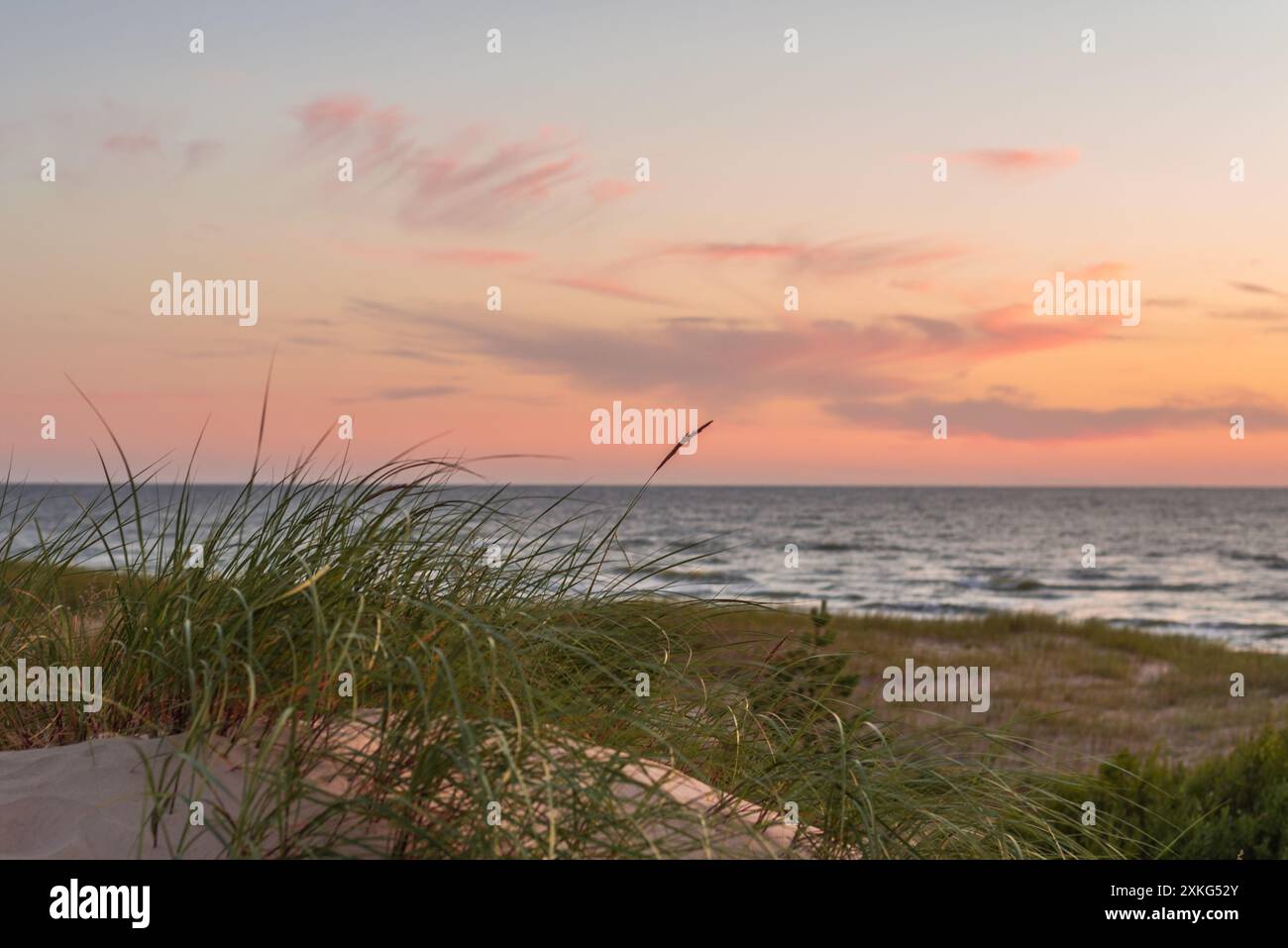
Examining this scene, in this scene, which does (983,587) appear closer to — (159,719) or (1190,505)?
(159,719)

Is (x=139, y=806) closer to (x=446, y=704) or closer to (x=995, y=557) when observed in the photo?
(x=446, y=704)

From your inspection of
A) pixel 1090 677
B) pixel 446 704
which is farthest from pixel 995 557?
pixel 446 704

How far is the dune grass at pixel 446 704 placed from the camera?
2900 mm

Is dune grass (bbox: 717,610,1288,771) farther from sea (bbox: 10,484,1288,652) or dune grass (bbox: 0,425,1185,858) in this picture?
dune grass (bbox: 0,425,1185,858)

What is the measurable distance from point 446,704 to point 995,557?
63005 millimetres

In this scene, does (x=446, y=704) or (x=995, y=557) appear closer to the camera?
(x=446, y=704)

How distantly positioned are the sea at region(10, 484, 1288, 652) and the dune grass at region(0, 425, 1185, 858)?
612mm

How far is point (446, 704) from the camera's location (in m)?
3.16

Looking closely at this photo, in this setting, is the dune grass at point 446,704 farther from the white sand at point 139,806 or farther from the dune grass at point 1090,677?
the dune grass at point 1090,677

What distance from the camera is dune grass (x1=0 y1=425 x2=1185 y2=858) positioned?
9.52ft

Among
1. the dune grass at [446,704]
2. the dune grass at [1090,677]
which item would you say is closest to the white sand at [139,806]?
the dune grass at [446,704]

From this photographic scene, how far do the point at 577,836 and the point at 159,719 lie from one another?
1887mm

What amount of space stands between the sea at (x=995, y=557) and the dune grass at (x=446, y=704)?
61cm
